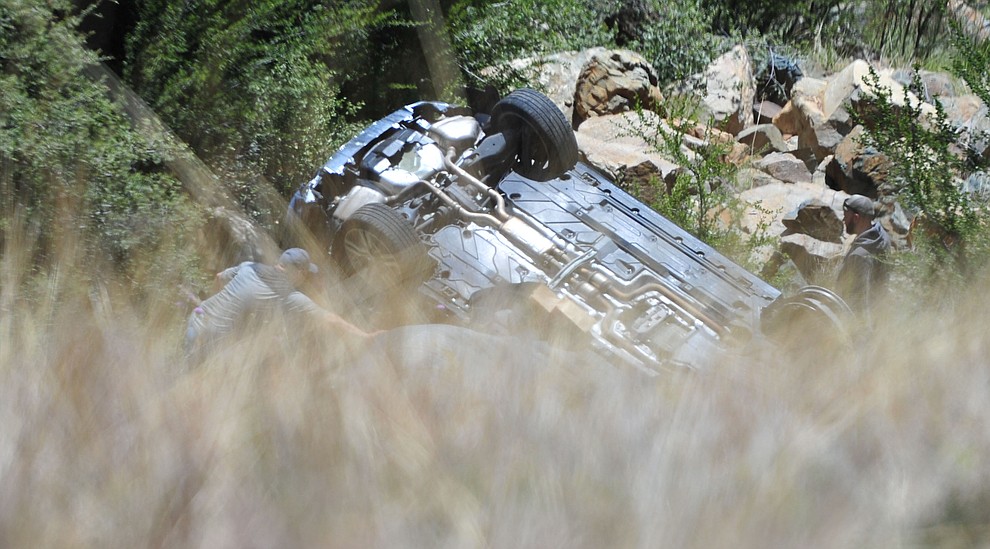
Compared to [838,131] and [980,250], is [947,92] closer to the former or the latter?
[838,131]

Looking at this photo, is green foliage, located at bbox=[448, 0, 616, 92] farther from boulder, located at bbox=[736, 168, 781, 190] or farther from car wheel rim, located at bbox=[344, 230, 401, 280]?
car wheel rim, located at bbox=[344, 230, 401, 280]

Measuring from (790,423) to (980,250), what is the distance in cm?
466

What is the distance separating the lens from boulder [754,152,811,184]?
11898 mm

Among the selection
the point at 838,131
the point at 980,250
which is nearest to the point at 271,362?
the point at 980,250

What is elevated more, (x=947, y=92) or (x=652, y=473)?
(x=652, y=473)

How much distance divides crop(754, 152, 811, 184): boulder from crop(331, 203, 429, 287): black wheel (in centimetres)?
764

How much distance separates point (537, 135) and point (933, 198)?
2.90 metres

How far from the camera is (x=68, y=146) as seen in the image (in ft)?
19.4

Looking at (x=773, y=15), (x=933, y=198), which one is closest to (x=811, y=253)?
(x=933, y=198)

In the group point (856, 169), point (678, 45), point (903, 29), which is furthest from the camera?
point (903, 29)

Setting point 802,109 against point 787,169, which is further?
point 802,109

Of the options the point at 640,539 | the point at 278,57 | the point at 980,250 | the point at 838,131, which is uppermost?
the point at 640,539

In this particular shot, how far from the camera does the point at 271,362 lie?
1525 mm

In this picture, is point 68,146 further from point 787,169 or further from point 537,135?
point 787,169
